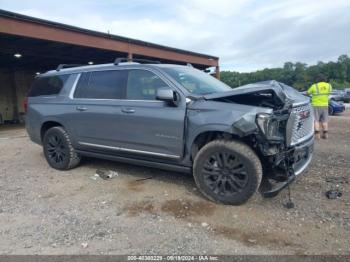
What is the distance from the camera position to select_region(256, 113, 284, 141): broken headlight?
390 cm

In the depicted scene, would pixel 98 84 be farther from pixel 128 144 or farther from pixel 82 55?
pixel 82 55

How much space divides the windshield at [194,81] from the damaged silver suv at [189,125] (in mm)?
20

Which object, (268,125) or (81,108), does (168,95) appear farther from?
(81,108)

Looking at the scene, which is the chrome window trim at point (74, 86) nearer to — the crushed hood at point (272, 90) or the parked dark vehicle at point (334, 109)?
the crushed hood at point (272, 90)

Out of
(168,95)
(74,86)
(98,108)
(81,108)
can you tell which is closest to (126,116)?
(98,108)

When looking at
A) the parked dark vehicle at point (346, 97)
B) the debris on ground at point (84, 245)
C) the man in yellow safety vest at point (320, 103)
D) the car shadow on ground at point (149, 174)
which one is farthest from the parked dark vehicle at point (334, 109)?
the debris on ground at point (84, 245)

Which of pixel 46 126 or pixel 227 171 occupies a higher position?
pixel 46 126

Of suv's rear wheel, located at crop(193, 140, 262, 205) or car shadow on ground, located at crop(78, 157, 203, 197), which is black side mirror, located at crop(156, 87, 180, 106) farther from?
car shadow on ground, located at crop(78, 157, 203, 197)

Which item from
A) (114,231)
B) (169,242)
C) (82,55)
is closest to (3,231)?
(114,231)

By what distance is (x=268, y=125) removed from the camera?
3918 mm

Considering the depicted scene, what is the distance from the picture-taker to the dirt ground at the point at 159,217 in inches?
131

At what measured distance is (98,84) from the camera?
5.66 metres

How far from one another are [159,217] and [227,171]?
1.02m

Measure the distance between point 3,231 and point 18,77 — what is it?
25.0 m
